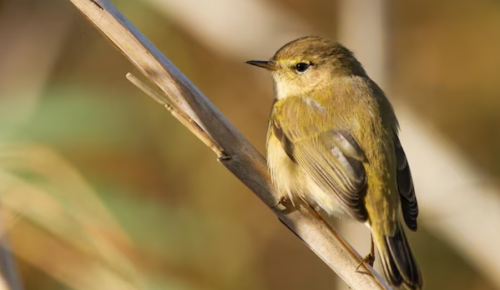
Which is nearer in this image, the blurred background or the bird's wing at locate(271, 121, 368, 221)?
the bird's wing at locate(271, 121, 368, 221)

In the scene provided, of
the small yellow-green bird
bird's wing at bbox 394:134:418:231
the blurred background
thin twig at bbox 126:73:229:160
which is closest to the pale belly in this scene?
the small yellow-green bird

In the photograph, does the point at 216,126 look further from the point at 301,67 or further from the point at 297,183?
the point at 301,67

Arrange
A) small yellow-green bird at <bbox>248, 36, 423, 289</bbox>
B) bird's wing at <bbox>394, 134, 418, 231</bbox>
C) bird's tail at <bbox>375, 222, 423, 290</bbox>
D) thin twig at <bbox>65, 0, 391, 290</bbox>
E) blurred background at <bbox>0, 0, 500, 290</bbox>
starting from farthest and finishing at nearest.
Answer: blurred background at <bbox>0, 0, 500, 290</bbox> → bird's wing at <bbox>394, 134, 418, 231</bbox> → small yellow-green bird at <bbox>248, 36, 423, 289</bbox> → bird's tail at <bbox>375, 222, 423, 290</bbox> → thin twig at <bbox>65, 0, 391, 290</bbox>

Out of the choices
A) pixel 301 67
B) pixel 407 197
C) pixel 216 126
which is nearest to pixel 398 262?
pixel 407 197

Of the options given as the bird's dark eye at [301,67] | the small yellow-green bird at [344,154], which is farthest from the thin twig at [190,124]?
the bird's dark eye at [301,67]

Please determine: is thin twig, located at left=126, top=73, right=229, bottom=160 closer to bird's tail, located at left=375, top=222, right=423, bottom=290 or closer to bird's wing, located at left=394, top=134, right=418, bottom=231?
bird's tail, located at left=375, top=222, right=423, bottom=290

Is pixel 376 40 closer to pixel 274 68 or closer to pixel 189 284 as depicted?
pixel 274 68
